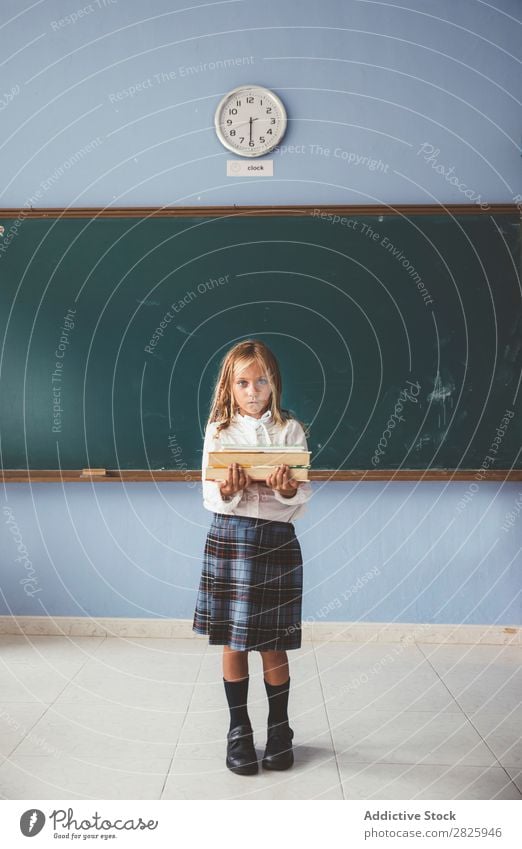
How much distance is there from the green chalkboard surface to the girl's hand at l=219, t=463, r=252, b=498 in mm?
1309

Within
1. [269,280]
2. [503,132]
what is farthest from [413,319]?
[503,132]

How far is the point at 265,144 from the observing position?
3141mm

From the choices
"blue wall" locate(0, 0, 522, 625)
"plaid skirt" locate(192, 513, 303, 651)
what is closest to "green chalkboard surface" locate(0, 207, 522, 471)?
"blue wall" locate(0, 0, 522, 625)

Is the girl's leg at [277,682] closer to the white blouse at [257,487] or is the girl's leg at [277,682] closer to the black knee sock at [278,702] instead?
the black knee sock at [278,702]

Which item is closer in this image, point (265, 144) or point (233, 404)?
point (233, 404)

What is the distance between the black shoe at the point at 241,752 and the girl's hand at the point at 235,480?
68cm

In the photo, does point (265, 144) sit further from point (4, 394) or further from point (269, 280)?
point (4, 394)

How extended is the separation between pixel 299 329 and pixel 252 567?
1413 millimetres

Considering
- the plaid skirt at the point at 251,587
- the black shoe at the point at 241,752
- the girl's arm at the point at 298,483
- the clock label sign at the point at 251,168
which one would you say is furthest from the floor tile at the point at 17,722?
the clock label sign at the point at 251,168

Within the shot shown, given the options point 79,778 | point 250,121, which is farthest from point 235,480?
point 250,121

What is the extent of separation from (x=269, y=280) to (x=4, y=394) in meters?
1.24

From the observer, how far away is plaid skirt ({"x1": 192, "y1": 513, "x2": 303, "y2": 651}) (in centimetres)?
199

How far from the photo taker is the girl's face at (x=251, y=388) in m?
2.04
